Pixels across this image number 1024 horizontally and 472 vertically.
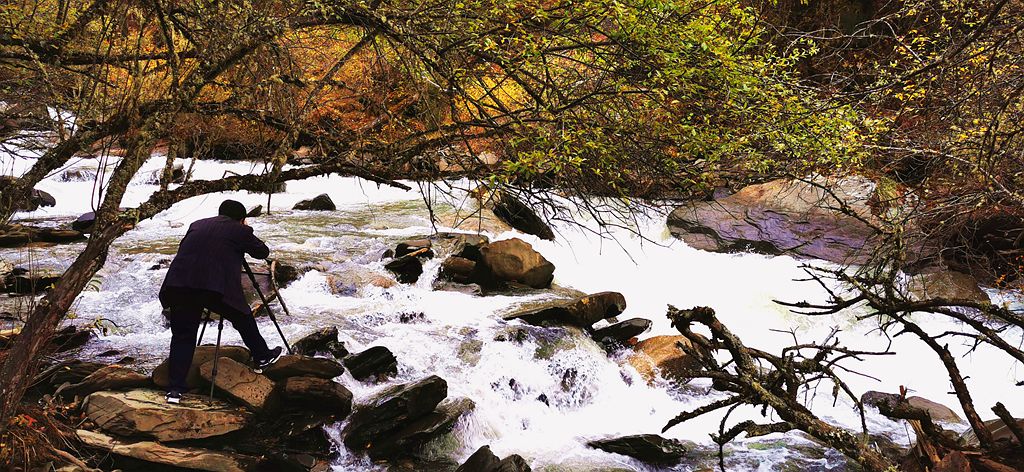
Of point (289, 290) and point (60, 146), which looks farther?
point (289, 290)

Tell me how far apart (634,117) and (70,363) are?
5.40m

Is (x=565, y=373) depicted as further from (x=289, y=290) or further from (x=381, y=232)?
(x=381, y=232)

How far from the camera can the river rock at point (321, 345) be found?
22.2 feet

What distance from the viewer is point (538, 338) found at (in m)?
8.18

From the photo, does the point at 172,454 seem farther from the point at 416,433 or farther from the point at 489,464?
the point at 489,464

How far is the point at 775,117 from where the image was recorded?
5.18 meters

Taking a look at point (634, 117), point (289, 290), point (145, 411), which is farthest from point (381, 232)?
point (634, 117)

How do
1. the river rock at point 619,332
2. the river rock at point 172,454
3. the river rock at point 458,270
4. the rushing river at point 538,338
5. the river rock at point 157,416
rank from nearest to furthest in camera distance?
the river rock at point 172,454 < the river rock at point 157,416 < the rushing river at point 538,338 < the river rock at point 619,332 < the river rock at point 458,270

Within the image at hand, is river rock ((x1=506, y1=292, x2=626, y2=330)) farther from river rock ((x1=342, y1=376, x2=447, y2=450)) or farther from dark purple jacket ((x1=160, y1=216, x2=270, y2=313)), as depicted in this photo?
dark purple jacket ((x1=160, y1=216, x2=270, y2=313))

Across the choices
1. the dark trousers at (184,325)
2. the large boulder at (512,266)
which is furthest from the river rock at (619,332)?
the dark trousers at (184,325)

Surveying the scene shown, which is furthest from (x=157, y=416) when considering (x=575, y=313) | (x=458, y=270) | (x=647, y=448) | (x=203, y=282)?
(x=458, y=270)

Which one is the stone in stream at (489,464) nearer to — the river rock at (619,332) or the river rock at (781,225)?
the river rock at (619,332)

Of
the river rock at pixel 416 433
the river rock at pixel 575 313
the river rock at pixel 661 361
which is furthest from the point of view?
the river rock at pixel 575 313

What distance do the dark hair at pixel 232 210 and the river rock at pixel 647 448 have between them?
4185mm
